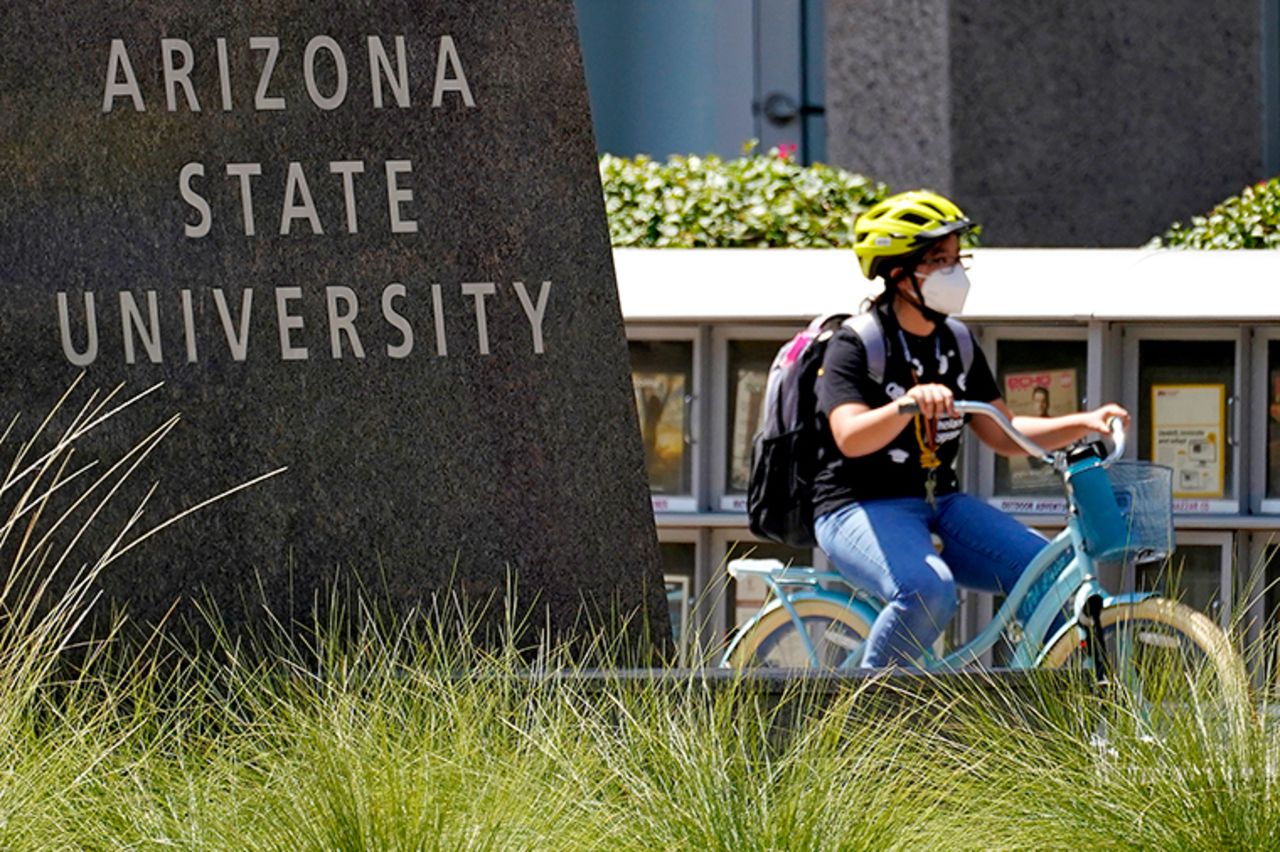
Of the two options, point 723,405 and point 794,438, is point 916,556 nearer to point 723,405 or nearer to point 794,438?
point 794,438

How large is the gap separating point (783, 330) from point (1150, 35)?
752 centimetres

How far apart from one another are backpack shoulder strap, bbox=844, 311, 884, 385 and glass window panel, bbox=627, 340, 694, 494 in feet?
7.90

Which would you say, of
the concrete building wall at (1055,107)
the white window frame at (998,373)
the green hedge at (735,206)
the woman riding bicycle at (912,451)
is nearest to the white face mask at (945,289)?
the woman riding bicycle at (912,451)

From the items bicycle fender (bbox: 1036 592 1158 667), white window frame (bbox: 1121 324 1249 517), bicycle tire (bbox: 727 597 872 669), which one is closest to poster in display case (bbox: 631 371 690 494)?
white window frame (bbox: 1121 324 1249 517)

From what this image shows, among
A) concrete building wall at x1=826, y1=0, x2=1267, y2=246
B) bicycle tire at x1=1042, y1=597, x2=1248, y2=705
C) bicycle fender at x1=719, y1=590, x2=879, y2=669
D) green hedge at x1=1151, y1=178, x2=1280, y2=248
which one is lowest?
bicycle fender at x1=719, y1=590, x2=879, y2=669

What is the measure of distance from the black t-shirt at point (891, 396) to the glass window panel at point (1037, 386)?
1991 mm

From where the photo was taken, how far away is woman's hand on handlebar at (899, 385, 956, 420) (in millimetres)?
5789

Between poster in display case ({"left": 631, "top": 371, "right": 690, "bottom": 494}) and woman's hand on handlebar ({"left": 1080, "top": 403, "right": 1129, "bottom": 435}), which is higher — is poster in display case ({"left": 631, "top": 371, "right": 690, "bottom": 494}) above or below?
below

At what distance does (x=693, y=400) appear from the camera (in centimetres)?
857

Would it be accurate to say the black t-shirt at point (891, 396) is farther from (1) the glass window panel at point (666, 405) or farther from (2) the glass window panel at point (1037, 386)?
(1) the glass window panel at point (666, 405)

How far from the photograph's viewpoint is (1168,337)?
8.21 meters

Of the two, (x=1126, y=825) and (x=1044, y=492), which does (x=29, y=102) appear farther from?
(x=1044, y=492)

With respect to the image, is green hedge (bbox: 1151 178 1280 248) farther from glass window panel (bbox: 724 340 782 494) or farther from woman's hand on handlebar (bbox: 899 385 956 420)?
woman's hand on handlebar (bbox: 899 385 956 420)

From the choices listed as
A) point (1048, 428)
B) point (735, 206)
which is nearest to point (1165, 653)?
point (1048, 428)
